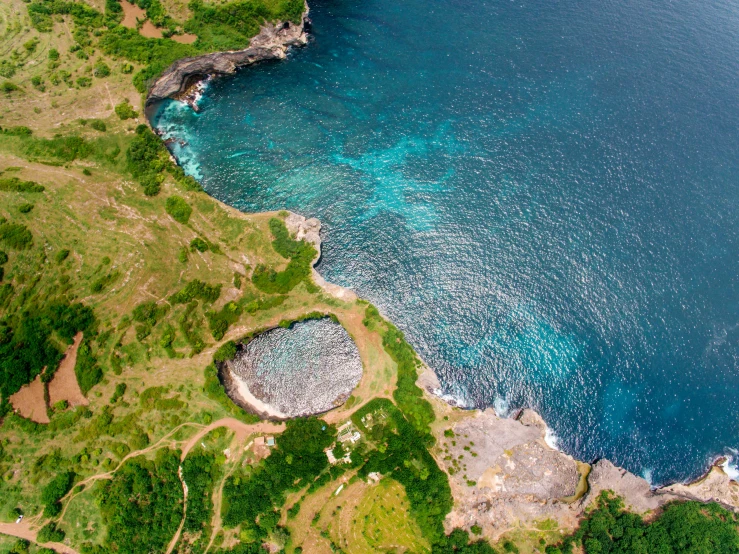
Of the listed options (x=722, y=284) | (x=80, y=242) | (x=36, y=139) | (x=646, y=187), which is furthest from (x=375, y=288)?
(x=36, y=139)

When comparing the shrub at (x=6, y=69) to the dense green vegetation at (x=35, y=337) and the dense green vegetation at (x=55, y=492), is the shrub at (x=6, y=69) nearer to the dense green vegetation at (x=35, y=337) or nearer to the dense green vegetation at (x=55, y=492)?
the dense green vegetation at (x=35, y=337)

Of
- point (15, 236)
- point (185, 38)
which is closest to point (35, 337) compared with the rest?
point (15, 236)

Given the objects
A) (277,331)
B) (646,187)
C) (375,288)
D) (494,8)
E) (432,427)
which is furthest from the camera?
(494,8)

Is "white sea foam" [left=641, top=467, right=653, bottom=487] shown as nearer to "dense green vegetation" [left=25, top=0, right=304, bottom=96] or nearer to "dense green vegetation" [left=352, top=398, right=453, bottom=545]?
"dense green vegetation" [left=352, top=398, right=453, bottom=545]

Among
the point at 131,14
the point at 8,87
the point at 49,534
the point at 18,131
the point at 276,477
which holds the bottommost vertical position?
the point at 49,534

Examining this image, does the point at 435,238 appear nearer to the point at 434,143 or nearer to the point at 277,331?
the point at 434,143

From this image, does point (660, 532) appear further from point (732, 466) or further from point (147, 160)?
point (147, 160)

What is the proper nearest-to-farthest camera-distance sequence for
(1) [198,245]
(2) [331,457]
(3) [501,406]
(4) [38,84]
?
(2) [331,457], (3) [501,406], (1) [198,245], (4) [38,84]
